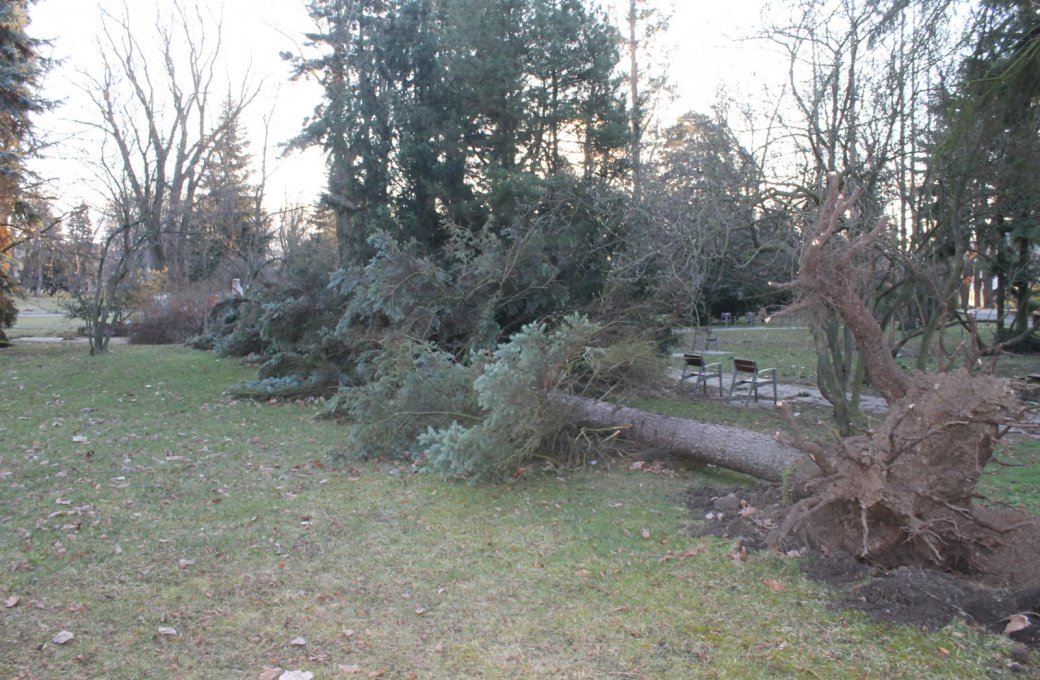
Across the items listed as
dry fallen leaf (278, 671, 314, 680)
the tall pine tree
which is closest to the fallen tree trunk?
dry fallen leaf (278, 671, 314, 680)

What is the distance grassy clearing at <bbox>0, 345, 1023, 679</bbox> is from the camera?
3598 millimetres

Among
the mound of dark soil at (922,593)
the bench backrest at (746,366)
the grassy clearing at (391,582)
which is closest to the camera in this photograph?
the grassy clearing at (391,582)

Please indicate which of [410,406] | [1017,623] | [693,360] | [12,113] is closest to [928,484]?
[1017,623]

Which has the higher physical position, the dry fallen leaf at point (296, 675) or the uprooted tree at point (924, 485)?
the uprooted tree at point (924, 485)

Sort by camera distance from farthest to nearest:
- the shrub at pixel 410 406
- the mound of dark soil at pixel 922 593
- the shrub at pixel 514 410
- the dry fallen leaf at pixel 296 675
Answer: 1. the shrub at pixel 410 406
2. the shrub at pixel 514 410
3. the mound of dark soil at pixel 922 593
4. the dry fallen leaf at pixel 296 675

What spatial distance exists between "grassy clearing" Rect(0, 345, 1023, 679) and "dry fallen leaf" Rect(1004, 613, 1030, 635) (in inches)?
4.5

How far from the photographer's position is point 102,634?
3805 mm

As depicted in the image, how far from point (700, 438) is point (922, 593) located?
3.11 metres

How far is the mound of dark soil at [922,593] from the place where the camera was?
12.5ft

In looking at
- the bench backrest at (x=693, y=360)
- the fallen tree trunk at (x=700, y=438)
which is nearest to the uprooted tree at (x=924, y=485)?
the fallen tree trunk at (x=700, y=438)

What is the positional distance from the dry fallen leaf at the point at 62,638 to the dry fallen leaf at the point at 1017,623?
14.9 feet

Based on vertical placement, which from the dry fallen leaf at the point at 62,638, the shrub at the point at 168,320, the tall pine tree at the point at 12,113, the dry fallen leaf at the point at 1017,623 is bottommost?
the dry fallen leaf at the point at 62,638

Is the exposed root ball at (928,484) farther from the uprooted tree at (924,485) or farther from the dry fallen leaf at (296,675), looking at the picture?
the dry fallen leaf at (296,675)

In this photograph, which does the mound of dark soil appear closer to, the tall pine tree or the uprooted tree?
the uprooted tree
